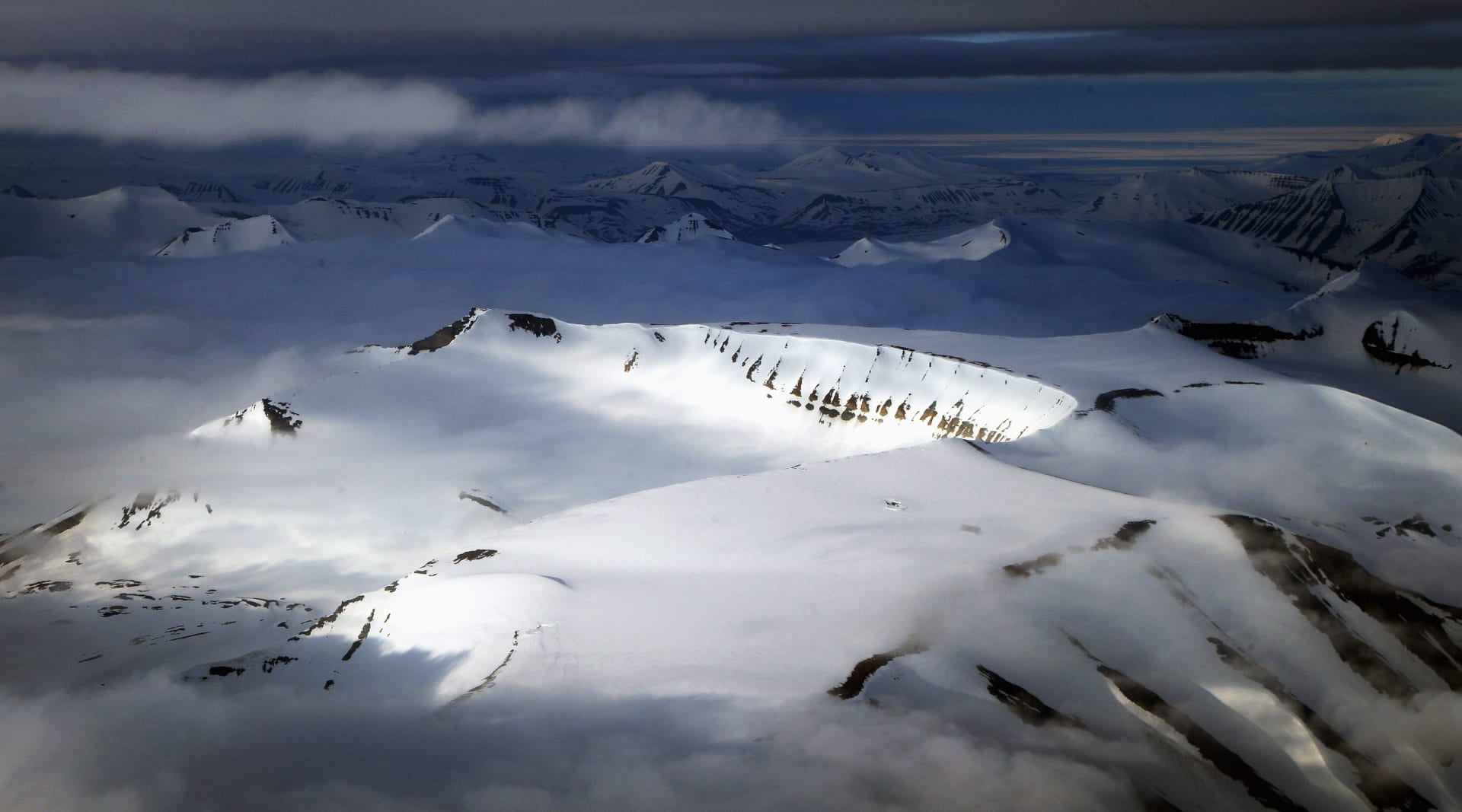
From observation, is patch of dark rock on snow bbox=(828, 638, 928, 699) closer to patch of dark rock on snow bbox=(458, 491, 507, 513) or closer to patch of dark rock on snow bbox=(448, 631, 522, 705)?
patch of dark rock on snow bbox=(448, 631, 522, 705)

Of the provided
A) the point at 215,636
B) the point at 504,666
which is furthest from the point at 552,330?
the point at 504,666

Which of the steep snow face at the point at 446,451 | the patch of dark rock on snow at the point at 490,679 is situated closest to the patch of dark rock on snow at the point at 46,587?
the steep snow face at the point at 446,451

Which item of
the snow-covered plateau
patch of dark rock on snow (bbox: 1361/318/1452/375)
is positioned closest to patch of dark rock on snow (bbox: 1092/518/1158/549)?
the snow-covered plateau

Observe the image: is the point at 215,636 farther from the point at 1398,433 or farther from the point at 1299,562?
the point at 1398,433

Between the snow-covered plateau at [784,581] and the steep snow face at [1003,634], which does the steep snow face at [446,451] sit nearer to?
the snow-covered plateau at [784,581]

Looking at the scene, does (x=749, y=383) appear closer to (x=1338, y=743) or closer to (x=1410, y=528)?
(x=1410, y=528)
